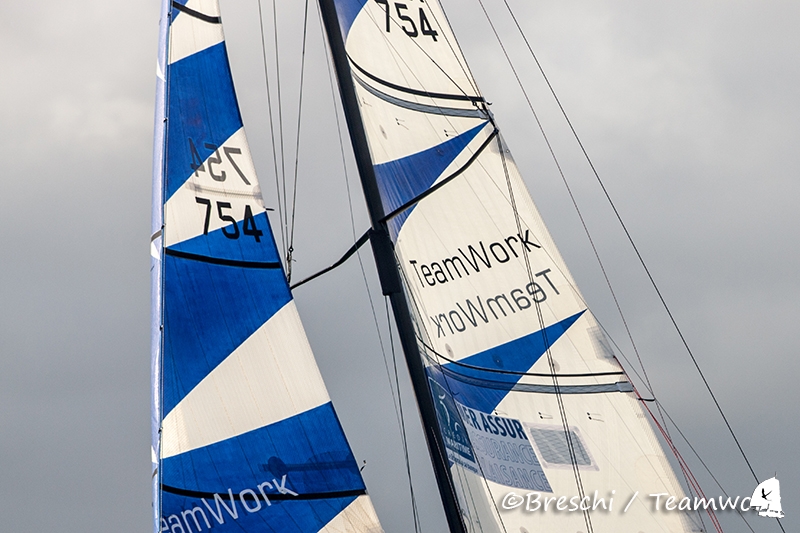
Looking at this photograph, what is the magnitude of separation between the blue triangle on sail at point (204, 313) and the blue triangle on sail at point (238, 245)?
104mm

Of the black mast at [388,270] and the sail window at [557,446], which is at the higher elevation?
the black mast at [388,270]

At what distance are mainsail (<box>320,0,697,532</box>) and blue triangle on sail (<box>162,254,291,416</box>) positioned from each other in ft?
3.16

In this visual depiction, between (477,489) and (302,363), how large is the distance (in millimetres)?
1622

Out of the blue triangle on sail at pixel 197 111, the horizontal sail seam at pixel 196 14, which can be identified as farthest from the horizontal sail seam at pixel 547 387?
the horizontal sail seam at pixel 196 14

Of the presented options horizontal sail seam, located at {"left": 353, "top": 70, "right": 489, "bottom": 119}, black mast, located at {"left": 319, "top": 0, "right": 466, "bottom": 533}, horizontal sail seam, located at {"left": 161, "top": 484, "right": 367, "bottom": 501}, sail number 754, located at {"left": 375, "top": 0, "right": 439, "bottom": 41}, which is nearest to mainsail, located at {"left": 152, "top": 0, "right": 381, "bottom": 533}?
horizontal sail seam, located at {"left": 161, "top": 484, "right": 367, "bottom": 501}

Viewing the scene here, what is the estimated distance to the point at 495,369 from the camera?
874 centimetres

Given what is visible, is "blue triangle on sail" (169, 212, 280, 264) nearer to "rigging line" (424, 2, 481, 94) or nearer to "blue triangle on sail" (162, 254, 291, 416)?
"blue triangle on sail" (162, 254, 291, 416)

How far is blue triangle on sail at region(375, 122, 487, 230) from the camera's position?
872 centimetres

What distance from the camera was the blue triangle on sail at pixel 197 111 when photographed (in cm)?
816

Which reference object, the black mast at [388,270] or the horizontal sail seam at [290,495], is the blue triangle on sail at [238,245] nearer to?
the black mast at [388,270]

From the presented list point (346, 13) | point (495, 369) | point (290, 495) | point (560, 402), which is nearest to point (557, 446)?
point (560, 402)

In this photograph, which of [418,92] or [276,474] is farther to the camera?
[418,92]

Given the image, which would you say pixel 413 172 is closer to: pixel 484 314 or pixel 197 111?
pixel 484 314

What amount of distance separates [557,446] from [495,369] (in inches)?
30.5
